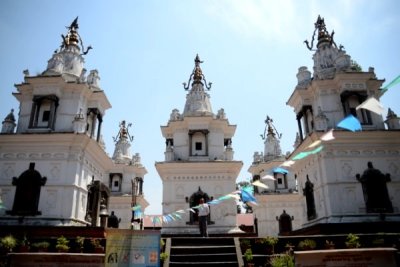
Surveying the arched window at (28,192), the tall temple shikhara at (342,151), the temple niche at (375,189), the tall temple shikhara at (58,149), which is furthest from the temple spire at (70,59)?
the temple niche at (375,189)

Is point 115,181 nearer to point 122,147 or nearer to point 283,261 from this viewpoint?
point 122,147

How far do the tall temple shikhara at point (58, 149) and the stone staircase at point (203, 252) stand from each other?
411 cm

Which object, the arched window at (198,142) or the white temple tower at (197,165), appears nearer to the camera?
the white temple tower at (197,165)

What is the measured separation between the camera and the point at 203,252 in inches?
555

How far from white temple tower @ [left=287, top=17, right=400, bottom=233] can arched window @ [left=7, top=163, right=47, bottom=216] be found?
1752 centimetres

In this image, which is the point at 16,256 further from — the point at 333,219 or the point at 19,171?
the point at 333,219

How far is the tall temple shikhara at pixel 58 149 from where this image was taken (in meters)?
19.5

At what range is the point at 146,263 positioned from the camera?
772 cm

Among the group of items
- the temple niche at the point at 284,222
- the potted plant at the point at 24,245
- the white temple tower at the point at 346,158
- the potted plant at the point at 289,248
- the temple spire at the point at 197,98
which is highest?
the temple spire at the point at 197,98

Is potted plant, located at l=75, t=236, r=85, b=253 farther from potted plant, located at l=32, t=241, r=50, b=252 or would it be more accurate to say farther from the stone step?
the stone step

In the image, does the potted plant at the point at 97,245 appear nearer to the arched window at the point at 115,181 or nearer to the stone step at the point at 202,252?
the stone step at the point at 202,252

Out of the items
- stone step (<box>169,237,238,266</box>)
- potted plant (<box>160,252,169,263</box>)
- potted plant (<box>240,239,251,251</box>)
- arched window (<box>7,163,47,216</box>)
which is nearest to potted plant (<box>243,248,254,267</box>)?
stone step (<box>169,237,238,266</box>)

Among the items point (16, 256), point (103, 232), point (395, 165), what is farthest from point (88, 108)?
point (395, 165)

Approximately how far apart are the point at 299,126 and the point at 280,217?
14586 millimetres
